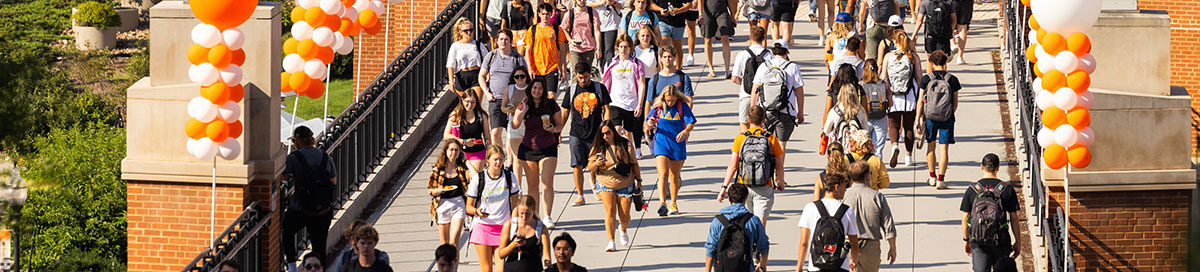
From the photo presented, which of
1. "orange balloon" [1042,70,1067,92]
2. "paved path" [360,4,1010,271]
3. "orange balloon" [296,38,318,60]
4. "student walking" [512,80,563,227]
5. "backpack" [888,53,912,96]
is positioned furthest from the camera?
"backpack" [888,53,912,96]

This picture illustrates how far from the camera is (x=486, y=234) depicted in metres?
13.4

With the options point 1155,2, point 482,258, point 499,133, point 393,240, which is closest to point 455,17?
point 499,133

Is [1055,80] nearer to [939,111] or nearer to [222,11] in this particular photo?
[939,111]

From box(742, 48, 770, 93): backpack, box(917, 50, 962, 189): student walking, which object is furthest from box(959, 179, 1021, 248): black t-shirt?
box(742, 48, 770, 93): backpack

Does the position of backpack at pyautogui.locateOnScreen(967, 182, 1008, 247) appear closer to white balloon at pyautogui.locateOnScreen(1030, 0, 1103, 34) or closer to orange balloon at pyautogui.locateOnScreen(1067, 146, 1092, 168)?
orange balloon at pyautogui.locateOnScreen(1067, 146, 1092, 168)

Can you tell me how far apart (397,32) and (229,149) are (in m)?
15.1

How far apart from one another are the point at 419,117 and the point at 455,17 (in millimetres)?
3070

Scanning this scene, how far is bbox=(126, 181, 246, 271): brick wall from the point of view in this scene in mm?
13234

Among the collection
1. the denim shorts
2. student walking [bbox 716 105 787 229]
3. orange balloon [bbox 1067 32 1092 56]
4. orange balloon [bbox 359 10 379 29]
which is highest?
orange balloon [bbox 359 10 379 29]

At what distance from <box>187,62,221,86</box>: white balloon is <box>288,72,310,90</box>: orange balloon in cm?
270

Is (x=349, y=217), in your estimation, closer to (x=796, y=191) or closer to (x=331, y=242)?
(x=331, y=242)

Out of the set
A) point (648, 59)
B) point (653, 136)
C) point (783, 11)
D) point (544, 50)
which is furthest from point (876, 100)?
point (783, 11)

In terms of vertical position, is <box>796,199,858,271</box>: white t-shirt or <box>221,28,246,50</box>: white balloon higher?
<box>221,28,246,50</box>: white balloon

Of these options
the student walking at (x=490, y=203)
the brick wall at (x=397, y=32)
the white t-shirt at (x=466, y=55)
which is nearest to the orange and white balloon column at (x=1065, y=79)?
the student walking at (x=490, y=203)
